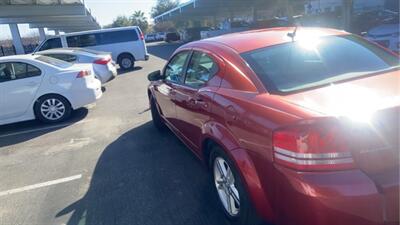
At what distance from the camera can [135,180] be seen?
13.3 feet

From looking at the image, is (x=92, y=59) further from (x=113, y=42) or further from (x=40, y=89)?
(x=113, y=42)

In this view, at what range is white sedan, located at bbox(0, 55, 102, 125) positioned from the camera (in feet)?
21.7

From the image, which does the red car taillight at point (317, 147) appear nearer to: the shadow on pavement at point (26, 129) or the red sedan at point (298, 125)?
the red sedan at point (298, 125)

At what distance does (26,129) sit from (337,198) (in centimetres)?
659

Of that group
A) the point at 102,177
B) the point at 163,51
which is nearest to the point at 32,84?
the point at 102,177

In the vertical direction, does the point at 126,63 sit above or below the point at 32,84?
below

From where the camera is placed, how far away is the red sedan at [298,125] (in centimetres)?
192

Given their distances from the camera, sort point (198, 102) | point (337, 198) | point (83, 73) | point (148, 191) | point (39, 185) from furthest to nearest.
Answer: point (83, 73) → point (39, 185) → point (148, 191) → point (198, 102) → point (337, 198)

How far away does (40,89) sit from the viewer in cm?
679

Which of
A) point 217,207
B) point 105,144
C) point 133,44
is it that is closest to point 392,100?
point 217,207

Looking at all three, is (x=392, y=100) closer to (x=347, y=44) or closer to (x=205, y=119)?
(x=347, y=44)

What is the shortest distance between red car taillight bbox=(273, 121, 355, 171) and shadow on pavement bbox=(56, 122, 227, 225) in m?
1.32

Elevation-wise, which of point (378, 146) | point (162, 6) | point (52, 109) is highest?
point (162, 6)

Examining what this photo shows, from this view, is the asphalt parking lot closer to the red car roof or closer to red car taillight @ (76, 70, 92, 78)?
red car taillight @ (76, 70, 92, 78)
